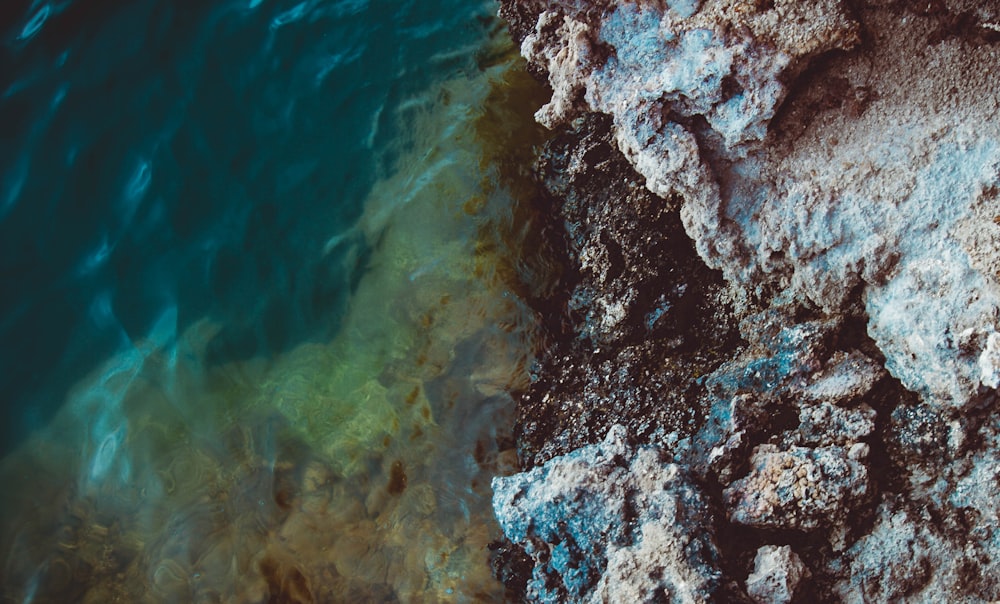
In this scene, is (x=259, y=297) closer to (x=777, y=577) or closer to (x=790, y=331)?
(x=790, y=331)

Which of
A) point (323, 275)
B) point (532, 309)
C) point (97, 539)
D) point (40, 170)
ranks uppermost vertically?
point (40, 170)

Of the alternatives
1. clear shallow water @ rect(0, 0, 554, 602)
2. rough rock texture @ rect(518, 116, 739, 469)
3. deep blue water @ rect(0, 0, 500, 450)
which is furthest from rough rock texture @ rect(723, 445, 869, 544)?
deep blue water @ rect(0, 0, 500, 450)

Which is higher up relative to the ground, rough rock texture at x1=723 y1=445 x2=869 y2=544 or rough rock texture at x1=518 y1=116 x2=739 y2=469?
rough rock texture at x1=518 y1=116 x2=739 y2=469

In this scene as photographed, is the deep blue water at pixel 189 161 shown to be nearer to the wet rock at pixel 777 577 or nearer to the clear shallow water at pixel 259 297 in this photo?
the clear shallow water at pixel 259 297

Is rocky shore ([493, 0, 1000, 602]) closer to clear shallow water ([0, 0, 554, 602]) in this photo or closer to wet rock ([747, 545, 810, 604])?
wet rock ([747, 545, 810, 604])

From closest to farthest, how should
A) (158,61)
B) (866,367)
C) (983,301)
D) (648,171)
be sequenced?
1. (983,301)
2. (866,367)
3. (648,171)
4. (158,61)

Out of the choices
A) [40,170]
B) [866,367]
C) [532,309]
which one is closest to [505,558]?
[532,309]

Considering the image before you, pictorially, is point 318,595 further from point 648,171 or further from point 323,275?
point 648,171
